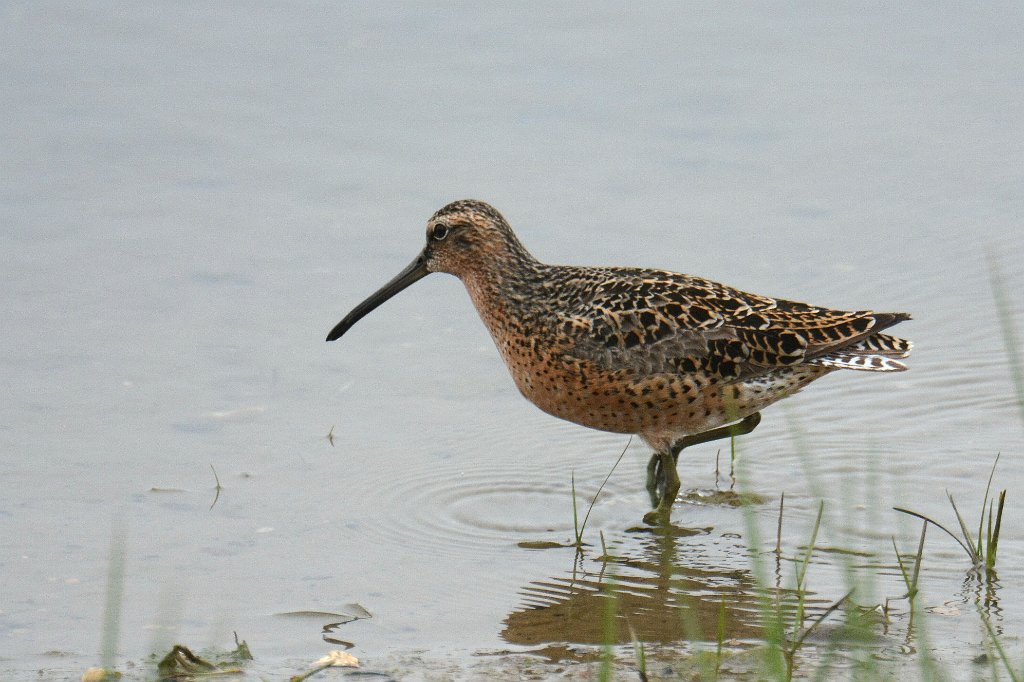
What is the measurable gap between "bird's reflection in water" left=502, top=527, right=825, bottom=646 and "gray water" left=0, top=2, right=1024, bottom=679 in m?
0.02

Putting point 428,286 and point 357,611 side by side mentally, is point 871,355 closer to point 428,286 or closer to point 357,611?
point 357,611

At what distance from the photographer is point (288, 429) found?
6.99m

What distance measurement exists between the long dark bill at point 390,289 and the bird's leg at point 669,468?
1.33 meters

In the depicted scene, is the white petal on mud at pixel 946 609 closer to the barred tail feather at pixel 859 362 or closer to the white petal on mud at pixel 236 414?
the barred tail feather at pixel 859 362

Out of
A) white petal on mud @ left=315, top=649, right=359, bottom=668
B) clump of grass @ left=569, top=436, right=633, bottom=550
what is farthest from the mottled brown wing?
white petal on mud @ left=315, top=649, right=359, bottom=668

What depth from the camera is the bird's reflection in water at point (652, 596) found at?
16.4 ft

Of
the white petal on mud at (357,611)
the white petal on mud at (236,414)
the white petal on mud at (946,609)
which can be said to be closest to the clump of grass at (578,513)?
the white petal on mud at (357,611)

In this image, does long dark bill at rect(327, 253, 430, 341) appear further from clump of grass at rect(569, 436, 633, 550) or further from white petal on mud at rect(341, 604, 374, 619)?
white petal on mud at rect(341, 604, 374, 619)

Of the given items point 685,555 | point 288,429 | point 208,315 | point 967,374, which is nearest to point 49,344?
point 208,315

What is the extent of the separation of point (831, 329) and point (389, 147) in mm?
4246

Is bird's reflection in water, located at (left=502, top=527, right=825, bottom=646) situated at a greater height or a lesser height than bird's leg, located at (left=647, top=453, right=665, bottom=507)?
lesser

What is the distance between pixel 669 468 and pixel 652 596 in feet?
3.33

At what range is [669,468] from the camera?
6242mm

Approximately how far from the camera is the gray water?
5.47 m
